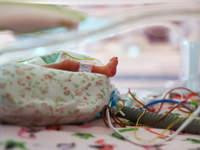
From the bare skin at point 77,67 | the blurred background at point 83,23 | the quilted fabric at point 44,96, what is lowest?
the quilted fabric at point 44,96

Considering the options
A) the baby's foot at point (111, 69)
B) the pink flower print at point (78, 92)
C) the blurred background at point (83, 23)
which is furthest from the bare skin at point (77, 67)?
the blurred background at point (83, 23)

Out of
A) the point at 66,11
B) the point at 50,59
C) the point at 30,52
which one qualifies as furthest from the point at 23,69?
the point at 66,11

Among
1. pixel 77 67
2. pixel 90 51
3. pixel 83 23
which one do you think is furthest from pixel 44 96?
pixel 90 51

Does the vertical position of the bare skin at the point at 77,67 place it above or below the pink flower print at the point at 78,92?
above

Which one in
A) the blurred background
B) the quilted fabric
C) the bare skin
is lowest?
the quilted fabric

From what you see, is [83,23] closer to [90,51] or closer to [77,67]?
[90,51]

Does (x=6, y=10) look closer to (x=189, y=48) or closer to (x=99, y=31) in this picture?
(x=99, y=31)

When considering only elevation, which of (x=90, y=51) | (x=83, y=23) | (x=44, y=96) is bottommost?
(x=44, y=96)

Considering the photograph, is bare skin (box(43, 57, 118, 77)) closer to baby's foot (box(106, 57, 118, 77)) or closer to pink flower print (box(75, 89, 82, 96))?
baby's foot (box(106, 57, 118, 77))

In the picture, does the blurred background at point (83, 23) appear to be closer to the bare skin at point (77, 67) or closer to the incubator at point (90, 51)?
the incubator at point (90, 51)

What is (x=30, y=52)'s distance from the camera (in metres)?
1.79

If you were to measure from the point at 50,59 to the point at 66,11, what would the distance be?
110cm

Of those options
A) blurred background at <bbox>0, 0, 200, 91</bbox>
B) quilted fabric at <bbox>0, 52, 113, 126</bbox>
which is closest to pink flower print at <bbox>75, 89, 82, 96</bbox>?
quilted fabric at <bbox>0, 52, 113, 126</bbox>

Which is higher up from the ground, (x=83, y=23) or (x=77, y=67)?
(x=83, y=23)
